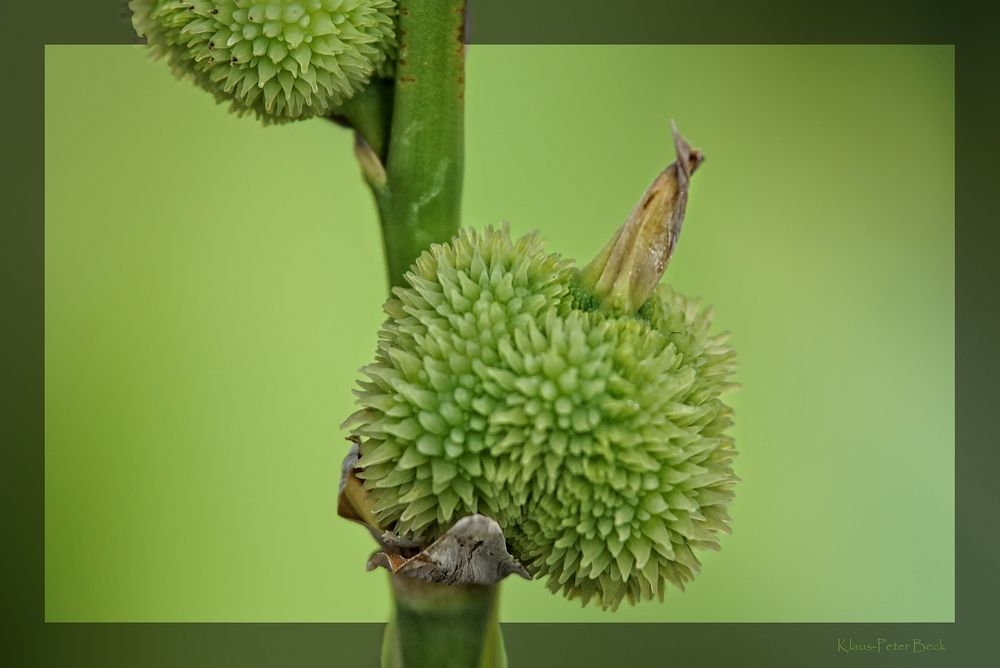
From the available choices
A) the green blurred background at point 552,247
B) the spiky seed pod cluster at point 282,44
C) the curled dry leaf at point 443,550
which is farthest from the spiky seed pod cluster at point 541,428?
the green blurred background at point 552,247

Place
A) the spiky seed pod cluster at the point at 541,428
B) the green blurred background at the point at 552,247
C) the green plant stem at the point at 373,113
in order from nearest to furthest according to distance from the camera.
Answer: the spiky seed pod cluster at the point at 541,428 < the green plant stem at the point at 373,113 < the green blurred background at the point at 552,247

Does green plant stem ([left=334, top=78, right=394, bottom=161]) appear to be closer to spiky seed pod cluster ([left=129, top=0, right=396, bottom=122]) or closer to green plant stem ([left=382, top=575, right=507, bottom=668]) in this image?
spiky seed pod cluster ([left=129, top=0, right=396, bottom=122])

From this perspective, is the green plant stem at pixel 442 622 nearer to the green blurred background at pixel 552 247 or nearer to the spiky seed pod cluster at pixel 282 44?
the spiky seed pod cluster at pixel 282 44

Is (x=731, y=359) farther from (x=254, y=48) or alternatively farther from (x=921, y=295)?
(x=921, y=295)

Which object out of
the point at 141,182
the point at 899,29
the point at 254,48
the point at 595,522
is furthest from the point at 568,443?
the point at 899,29

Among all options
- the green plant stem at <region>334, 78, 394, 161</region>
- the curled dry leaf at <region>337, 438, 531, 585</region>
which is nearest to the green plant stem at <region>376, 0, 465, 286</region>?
the green plant stem at <region>334, 78, 394, 161</region>
